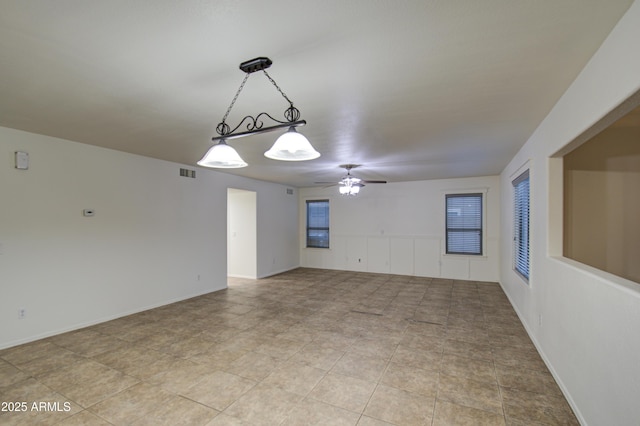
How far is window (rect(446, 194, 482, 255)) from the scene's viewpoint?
7184mm

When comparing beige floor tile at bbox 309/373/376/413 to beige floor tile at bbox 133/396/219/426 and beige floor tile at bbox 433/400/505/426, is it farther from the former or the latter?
beige floor tile at bbox 133/396/219/426

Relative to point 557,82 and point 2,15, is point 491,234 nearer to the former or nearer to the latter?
point 557,82

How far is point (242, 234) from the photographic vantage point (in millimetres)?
7648

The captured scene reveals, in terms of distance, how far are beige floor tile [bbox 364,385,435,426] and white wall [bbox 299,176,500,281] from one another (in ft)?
18.1

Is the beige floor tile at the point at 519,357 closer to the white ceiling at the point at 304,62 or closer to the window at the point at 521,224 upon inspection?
the window at the point at 521,224

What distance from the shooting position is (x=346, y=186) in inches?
223

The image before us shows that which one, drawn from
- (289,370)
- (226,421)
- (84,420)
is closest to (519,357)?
(289,370)

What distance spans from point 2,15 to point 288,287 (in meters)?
5.73

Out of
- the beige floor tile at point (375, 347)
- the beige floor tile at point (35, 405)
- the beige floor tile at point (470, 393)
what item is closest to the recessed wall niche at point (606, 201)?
the beige floor tile at point (470, 393)

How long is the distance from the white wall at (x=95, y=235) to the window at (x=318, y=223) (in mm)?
3476

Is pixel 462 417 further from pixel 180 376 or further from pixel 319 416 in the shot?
pixel 180 376

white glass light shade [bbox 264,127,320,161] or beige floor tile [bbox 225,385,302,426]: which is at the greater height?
white glass light shade [bbox 264,127,320,161]

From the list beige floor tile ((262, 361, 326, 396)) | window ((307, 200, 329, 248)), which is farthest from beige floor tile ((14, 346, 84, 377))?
window ((307, 200, 329, 248))

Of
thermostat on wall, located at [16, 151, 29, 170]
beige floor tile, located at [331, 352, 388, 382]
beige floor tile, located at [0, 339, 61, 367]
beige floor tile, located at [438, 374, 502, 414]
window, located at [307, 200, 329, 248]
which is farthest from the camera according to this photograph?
window, located at [307, 200, 329, 248]
